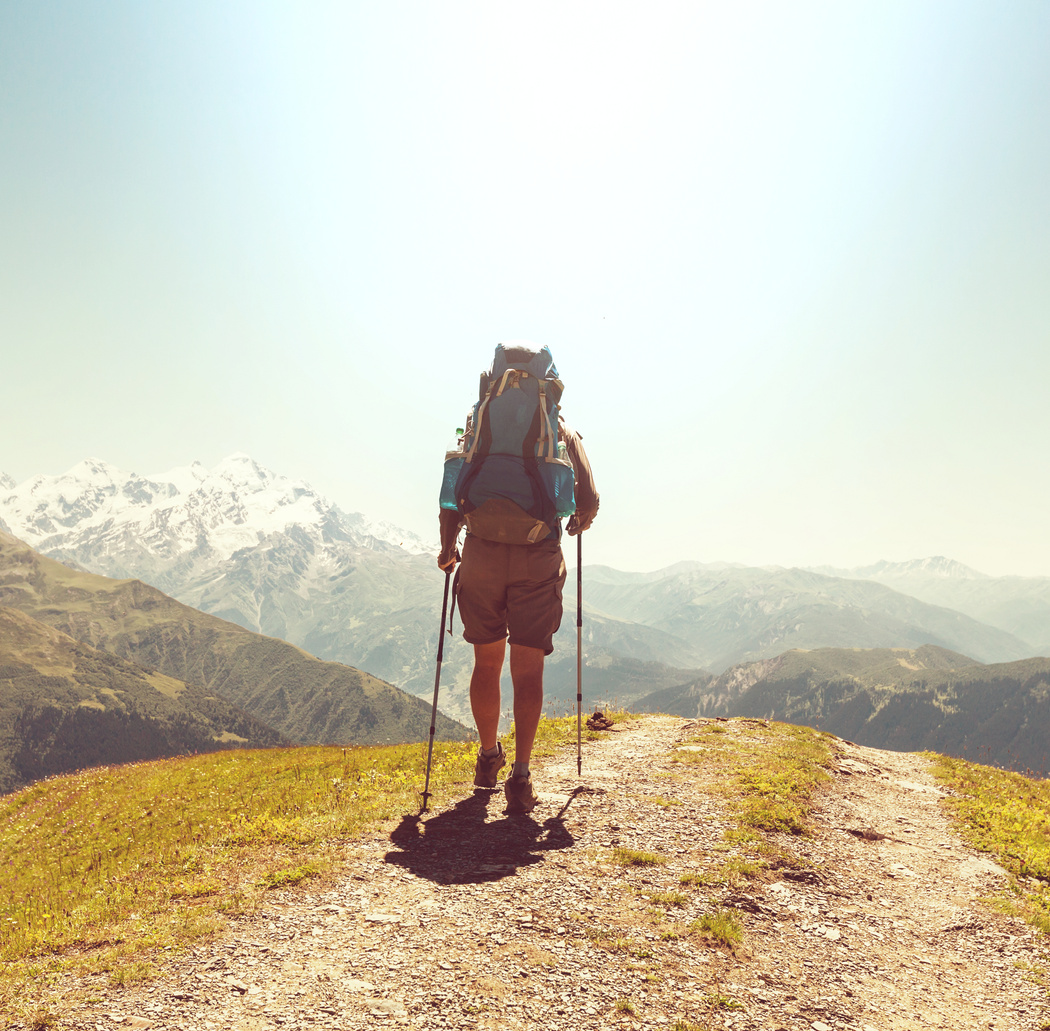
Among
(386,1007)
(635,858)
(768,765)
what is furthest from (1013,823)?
(386,1007)

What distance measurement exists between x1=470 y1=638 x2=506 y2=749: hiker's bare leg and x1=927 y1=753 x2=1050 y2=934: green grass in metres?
5.75

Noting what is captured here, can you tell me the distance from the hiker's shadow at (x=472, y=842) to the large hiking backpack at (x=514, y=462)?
11.5 ft

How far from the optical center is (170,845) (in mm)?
7852

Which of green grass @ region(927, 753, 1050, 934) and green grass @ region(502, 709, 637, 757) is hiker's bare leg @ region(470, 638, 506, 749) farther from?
green grass @ region(927, 753, 1050, 934)

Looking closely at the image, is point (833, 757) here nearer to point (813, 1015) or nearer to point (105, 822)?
point (813, 1015)

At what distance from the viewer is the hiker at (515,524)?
7.79 metres

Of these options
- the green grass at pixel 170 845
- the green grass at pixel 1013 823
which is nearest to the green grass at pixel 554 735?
the green grass at pixel 170 845

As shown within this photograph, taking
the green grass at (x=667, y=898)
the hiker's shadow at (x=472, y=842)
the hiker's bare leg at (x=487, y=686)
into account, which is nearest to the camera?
the green grass at (x=667, y=898)

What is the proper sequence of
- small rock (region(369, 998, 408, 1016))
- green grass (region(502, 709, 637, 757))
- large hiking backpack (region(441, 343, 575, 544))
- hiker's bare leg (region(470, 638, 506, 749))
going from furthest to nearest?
green grass (region(502, 709, 637, 757)) < hiker's bare leg (region(470, 638, 506, 749)) < large hiking backpack (region(441, 343, 575, 544)) < small rock (region(369, 998, 408, 1016))

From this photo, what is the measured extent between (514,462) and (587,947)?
512 centimetres

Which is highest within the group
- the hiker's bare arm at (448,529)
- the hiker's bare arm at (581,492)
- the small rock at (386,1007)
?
the hiker's bare arm at (581,492)

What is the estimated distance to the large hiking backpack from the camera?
7.76 metres

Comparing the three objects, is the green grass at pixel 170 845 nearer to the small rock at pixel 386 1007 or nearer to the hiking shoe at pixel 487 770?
the hiking shoe at pixel 487 770

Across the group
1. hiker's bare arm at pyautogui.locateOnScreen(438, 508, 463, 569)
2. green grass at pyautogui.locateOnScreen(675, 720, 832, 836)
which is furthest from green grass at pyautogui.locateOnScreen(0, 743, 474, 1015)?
green grass at pyautogui.locateOnScreen(675, 720, 832, 836)
